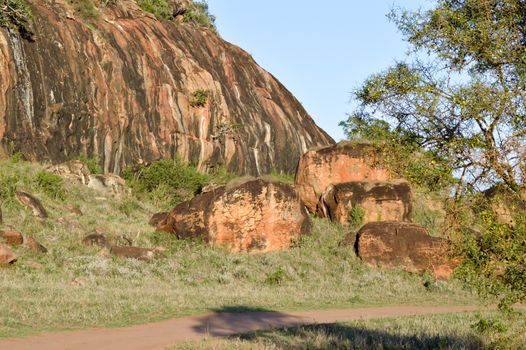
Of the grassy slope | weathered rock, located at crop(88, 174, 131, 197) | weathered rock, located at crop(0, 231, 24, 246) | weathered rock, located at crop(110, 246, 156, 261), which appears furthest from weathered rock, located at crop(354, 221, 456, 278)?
weathered rock, located at crop(88, 174, 131, 197)

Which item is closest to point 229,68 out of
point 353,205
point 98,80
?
point 98,80

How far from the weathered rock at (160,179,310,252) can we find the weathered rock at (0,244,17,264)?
10.2 m

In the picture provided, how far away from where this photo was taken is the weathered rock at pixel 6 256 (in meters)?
24.6

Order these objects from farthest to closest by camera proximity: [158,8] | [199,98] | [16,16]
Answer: [158,8] → [199,98] → [16,16]

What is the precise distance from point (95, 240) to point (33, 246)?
318cm

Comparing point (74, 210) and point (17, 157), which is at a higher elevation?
point (17, 157)

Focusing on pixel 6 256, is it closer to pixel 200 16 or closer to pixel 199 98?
pixel 199 98

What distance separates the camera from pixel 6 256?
24.8 meters

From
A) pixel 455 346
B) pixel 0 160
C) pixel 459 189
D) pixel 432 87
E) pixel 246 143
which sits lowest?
pixel 455 346

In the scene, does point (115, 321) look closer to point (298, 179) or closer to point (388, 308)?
point (388, 308)

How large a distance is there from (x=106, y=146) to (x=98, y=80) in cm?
462

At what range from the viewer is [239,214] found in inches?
1341

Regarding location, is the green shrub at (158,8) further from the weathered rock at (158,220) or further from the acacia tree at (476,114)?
the acacia tree at (476,114)

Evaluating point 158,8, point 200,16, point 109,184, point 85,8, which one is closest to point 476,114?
point 109,184
